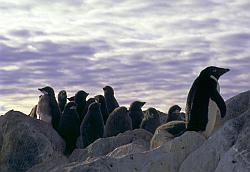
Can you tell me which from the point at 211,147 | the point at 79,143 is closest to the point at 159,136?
the point at 211,147

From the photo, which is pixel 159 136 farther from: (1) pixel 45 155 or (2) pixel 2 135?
(2) pixel 2 135

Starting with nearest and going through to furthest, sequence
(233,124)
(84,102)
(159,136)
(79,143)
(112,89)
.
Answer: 1. (233,124)
2. (159,136)
3. (79,143)
4. (84,102)
5. (112,89)

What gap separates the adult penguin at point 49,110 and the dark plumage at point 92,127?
8.47ft

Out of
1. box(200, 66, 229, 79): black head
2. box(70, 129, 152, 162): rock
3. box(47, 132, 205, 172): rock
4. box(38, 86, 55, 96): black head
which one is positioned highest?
box(38, 86, 55, 96): black head

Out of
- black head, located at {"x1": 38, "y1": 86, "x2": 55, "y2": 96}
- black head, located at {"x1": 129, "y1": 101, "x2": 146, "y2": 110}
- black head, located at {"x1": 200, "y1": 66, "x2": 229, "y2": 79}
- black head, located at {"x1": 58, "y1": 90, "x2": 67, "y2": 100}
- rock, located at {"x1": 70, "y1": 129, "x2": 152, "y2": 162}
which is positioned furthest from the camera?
black head, located at {"x1": 58, "y1": 90, "x2": 67, "y2": 100}

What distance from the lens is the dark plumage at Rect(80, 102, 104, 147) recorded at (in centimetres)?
1784

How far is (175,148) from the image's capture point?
8.38m

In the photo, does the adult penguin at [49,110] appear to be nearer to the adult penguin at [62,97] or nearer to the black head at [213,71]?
the adult penguin at [62,97]

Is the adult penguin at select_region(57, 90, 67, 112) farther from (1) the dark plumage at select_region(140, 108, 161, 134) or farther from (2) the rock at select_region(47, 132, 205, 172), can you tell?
(2) the rock at select_region(47, 132, 205, 172)

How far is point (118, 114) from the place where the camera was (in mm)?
18297

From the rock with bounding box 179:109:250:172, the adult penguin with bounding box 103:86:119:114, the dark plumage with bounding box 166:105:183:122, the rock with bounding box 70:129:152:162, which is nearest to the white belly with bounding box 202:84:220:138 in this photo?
the rock with bounding box 70:129:152:162

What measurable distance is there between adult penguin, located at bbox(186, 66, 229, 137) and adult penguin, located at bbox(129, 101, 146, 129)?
10262mm

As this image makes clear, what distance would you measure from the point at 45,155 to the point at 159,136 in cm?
375

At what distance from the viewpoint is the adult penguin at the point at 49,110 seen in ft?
68.9
